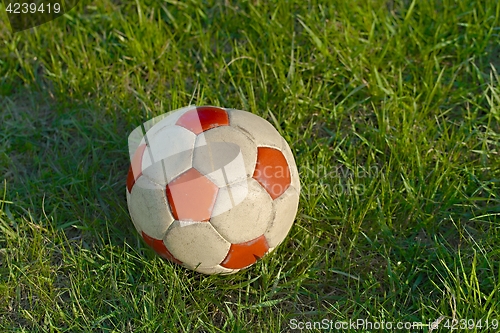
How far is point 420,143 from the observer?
2.75 meters

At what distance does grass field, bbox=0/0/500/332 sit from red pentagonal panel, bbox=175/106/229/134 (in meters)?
0.58

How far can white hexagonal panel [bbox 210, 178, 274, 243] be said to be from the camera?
209 centimetres

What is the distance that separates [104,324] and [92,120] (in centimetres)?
114

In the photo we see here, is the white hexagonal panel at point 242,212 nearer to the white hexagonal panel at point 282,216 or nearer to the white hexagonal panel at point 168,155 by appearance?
the white hexagonal panel at point 282,216

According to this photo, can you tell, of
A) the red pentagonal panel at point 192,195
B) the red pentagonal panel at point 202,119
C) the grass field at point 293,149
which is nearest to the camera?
the red pentagonal panel at point 192,195

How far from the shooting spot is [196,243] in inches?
84.0

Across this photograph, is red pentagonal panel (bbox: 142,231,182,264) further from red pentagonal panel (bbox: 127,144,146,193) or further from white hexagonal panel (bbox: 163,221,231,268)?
red pentagonal panel (bbox: 127,144,146,193)

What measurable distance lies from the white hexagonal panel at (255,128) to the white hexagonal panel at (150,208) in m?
0.40

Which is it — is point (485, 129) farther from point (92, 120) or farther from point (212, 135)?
point (92, 120)

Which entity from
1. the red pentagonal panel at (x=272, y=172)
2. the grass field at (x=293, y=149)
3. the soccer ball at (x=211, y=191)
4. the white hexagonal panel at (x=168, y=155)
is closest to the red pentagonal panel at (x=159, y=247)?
the soccer ball at (x=211, y=191)

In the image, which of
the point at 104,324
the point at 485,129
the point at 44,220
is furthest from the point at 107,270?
the point at 485,129

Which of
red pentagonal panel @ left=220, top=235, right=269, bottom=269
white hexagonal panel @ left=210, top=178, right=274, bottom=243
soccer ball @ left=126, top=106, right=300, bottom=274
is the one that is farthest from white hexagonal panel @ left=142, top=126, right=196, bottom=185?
red pentagonal panel @ left=220, top=235, right=269, bottom=269

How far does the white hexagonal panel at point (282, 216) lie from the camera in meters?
2.20

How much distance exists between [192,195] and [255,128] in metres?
0.40
